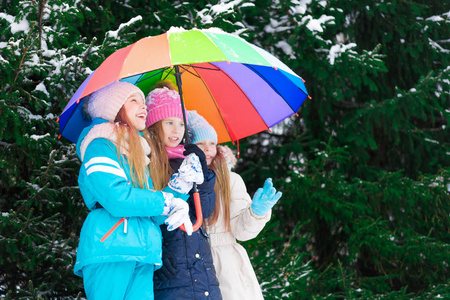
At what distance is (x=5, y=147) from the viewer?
455cm

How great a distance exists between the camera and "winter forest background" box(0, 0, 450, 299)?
4398 millimetres

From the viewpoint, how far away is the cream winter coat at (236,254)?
3674 millimetres

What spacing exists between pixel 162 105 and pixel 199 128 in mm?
321

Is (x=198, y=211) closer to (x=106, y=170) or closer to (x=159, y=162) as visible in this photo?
(x=159, y=162)

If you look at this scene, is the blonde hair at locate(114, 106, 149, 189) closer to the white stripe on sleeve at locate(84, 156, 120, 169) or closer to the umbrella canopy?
the white stripe on sleeve at locate(84, 156, 120, 169)

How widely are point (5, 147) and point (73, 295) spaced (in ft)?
4.42

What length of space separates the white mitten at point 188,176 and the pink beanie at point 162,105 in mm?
521

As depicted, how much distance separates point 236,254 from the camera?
3.81 m

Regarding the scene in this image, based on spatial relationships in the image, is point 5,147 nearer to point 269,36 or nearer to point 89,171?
→ point 89,171

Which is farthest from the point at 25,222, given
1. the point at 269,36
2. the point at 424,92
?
the point at 424,92

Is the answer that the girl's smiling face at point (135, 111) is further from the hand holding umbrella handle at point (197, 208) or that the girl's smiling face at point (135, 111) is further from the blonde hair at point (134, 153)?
the hand holding umbrella handle at point (197, 208)

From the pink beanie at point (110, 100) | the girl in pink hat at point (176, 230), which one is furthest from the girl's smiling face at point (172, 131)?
the pink beanie at point (110, 100)

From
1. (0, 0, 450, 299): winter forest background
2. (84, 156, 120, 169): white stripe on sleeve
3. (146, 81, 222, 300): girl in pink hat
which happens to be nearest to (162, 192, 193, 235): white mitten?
(146, 81, 222, 300): girl in pink hat

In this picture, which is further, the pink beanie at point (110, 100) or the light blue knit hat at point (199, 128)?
the light blue knit hat at point (199, 128)
